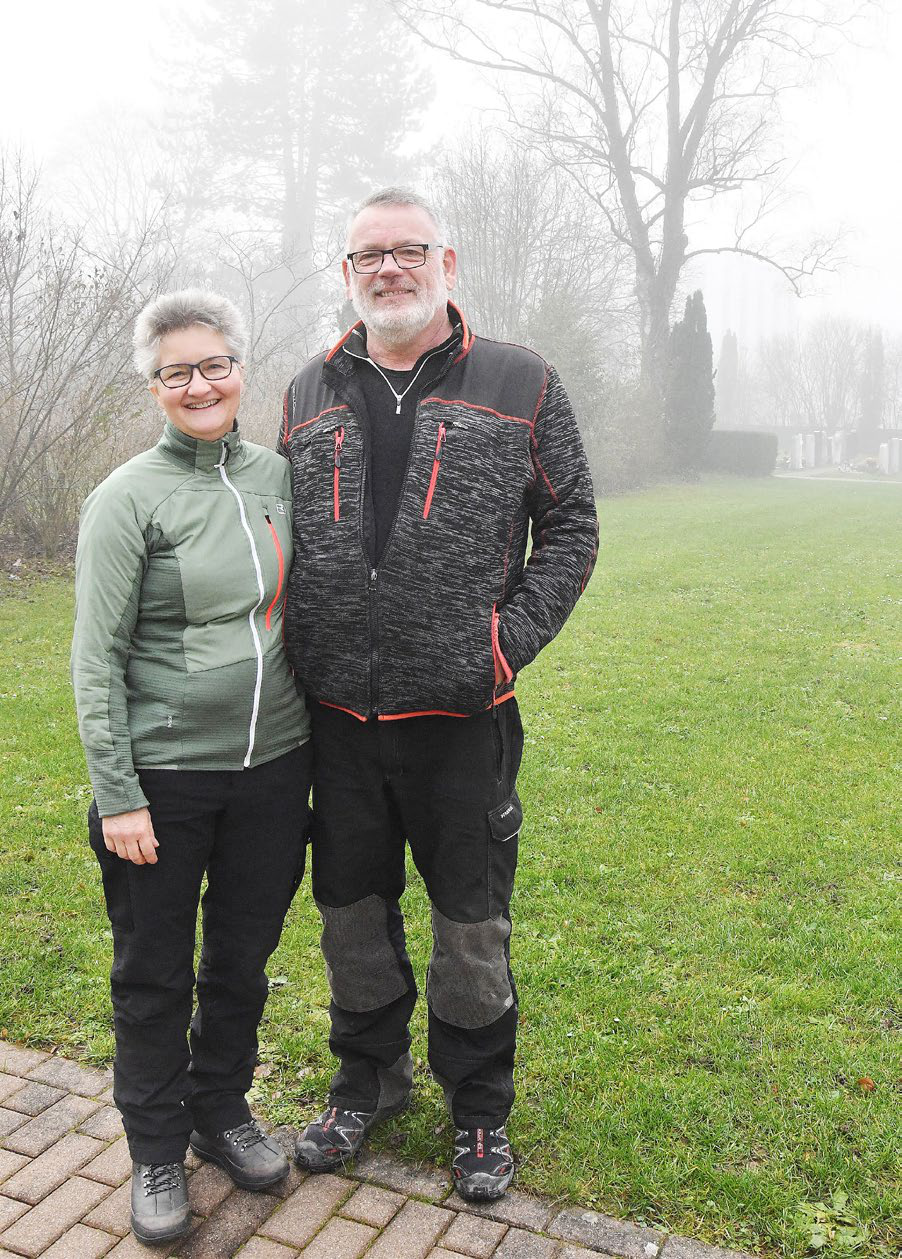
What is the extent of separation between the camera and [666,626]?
31.1 feet

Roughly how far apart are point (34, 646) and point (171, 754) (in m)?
6.61

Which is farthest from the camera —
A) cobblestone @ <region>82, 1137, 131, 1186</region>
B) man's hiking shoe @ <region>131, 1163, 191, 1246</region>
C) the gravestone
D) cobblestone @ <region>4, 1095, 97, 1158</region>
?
the gravestone

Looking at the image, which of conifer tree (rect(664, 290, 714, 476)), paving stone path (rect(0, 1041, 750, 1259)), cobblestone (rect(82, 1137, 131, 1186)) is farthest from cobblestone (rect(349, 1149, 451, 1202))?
conifer tree (rect(664, 290, 714, 476))

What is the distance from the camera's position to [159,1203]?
2.42 m

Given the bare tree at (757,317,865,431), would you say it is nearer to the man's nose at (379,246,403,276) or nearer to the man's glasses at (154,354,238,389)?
the man's nose at (379,246,403,276)

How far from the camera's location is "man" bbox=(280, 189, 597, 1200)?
2.41 meters

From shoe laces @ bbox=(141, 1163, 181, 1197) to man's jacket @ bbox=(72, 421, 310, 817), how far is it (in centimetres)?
88

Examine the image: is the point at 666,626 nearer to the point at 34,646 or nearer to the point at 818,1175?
the point at 34,646

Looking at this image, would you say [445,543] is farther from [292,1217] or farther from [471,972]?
[292,1217]

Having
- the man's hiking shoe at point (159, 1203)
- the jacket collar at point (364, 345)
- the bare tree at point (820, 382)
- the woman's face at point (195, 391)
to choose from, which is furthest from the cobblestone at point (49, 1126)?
the bare tree at point (820, 382)

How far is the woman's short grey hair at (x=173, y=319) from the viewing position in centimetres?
238

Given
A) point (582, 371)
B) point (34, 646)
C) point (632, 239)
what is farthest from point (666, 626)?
point (632, 239)

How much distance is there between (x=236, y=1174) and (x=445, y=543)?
1.61 metres

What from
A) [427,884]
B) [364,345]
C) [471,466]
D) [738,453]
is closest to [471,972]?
[427,884]
